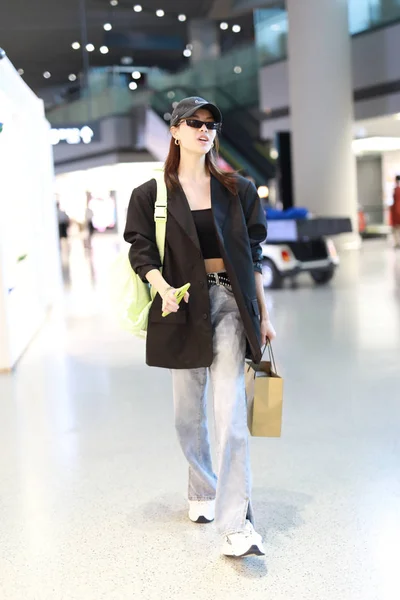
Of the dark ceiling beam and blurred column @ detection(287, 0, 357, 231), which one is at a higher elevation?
the dark ceiling beam

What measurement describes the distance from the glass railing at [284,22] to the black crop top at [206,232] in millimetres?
14569

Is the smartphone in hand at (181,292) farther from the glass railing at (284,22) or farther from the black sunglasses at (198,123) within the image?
the glass railing at (284,22)

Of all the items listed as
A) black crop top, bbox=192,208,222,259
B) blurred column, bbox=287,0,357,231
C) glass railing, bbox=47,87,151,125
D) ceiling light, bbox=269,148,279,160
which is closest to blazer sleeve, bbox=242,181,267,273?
black crop top, bbox=192,208,222,259

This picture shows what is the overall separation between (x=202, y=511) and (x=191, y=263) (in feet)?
3.32

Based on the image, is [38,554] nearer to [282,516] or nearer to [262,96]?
[282,516]

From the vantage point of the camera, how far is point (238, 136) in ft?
67.5

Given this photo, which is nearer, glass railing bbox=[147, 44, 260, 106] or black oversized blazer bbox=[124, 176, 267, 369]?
black oversized blazer bbox=[124, 176, 267, 369]

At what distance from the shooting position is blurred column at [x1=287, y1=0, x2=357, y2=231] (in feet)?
52.6

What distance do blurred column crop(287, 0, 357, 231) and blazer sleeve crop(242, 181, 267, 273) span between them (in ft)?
46.0

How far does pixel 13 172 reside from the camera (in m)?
7.55

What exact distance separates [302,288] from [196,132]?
7991 mm

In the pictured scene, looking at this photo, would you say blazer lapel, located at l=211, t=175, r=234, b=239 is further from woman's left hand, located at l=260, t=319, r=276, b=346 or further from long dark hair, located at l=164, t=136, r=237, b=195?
woman's left hand, located at l=260, t=319, r=276, b=346

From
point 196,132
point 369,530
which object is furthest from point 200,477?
point 196,132

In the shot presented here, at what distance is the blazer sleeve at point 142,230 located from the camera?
2.63 m
